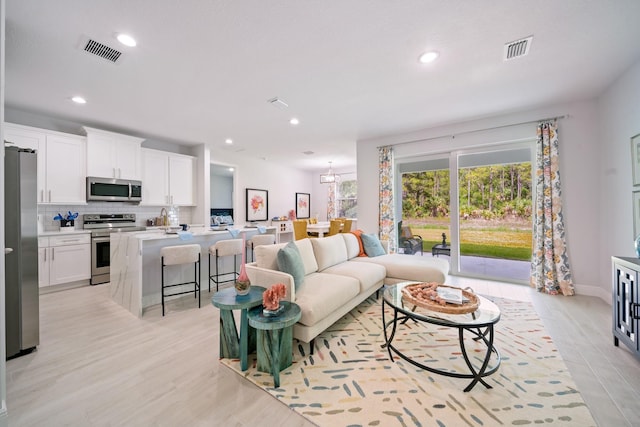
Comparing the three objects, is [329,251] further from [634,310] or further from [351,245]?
[634,310]

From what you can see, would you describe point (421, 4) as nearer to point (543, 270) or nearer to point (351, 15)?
point (351, 15)

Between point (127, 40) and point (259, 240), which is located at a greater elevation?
point (127, 40)

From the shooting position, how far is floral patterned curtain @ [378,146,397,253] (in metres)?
5.14

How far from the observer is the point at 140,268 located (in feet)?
9.79

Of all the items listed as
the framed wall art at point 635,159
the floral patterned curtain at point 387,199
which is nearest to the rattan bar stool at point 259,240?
the floral patterned curtain at point 387,199

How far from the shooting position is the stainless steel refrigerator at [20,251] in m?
2.10

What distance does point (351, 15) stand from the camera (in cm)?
197

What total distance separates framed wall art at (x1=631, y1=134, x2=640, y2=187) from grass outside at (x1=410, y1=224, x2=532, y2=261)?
158 centimetres

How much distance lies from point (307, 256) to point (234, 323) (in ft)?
3.90

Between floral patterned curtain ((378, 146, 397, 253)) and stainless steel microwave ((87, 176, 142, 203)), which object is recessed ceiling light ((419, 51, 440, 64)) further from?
stainless steel microwave ((87, 176, 142, 203))

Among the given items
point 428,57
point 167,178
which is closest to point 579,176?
point 428,57

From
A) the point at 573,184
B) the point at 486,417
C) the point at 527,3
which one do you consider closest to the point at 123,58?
the point at 527,3

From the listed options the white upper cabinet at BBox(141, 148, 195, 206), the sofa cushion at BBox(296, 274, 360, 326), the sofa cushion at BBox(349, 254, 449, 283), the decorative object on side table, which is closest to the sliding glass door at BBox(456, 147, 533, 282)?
the sofa cushion at BBox(349, 254, 449, 283)

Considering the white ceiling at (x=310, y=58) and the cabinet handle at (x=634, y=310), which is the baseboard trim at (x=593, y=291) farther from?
the white ceiling at (x=310, y=58)
